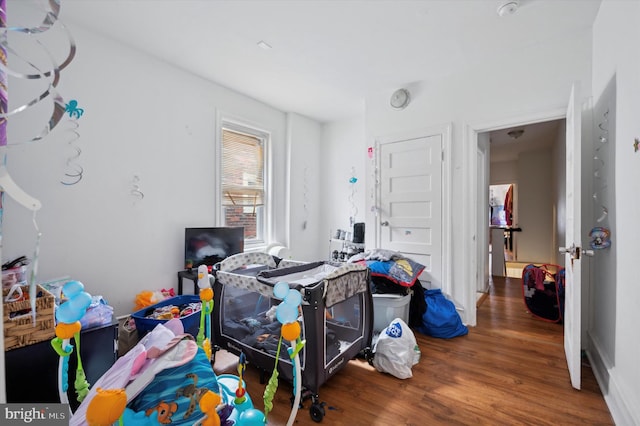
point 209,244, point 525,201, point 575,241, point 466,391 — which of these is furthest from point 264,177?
→ point 525,201

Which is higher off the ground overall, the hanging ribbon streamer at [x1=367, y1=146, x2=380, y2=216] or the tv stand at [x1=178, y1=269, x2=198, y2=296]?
the hanging ribbon streamer at [x1=367, y1=146, x2=380, y2=216]

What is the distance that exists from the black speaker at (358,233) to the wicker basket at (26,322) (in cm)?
311

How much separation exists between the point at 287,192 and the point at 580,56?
3336 millimetres

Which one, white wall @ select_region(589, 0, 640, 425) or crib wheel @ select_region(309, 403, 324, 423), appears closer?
white wall @ select_region(589, 0, 640, 425)

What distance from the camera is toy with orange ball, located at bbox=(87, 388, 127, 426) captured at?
76cm

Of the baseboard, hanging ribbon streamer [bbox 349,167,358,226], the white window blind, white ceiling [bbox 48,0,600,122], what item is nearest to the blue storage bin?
the white window blind

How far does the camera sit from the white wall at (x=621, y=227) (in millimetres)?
1405

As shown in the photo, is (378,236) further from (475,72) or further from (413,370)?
(475,72)

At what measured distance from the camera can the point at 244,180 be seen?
377 cm

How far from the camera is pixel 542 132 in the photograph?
4.65m

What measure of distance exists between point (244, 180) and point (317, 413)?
2820mm

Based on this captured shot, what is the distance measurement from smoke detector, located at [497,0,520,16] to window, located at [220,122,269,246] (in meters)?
2.81

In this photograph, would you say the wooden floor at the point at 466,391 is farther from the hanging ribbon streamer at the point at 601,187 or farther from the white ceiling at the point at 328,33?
the white ceiling at the point at 328,33

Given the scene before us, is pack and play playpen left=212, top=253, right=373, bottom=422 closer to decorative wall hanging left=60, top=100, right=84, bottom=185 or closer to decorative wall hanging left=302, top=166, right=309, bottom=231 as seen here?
decorative wall hanging left=60, top=100, right=84, bottom=185
